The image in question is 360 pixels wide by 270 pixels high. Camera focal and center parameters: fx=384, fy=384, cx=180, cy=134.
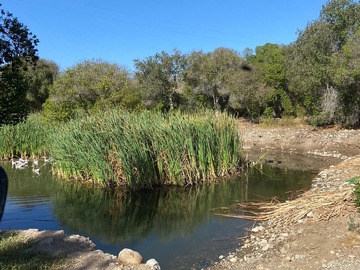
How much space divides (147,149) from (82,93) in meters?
12.6

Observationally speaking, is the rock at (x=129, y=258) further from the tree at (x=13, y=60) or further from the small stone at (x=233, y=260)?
the tree at (x=13, y=60)

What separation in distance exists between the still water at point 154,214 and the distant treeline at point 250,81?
3.22m

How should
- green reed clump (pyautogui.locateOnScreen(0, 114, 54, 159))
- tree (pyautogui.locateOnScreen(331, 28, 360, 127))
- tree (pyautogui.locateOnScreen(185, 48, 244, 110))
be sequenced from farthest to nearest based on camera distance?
tree (pyautogui.locateOnScreen(185, 48, 244, 110)) → tree (pyautogui.locateOnScreen(331, 28, 360, 127)) → green reed clump (pyautogui.locateOnScreen(0, 114, 54, 159))

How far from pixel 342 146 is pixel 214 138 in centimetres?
924

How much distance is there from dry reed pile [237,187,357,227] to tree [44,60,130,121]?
1418cm

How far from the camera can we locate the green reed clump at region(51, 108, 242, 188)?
1082 cm

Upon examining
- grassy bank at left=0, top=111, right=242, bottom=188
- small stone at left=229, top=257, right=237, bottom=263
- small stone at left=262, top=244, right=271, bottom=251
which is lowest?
small stone at left=229, top=257, right=237, bottom=263

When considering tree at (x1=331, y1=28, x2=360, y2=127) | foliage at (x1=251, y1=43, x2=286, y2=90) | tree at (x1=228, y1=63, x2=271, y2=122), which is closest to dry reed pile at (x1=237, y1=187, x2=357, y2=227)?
tree at (x1=331, y1=28, x2=360, y2=127)

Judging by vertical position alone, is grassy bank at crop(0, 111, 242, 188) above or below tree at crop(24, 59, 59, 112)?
below

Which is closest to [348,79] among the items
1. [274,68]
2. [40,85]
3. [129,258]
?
[274,68]

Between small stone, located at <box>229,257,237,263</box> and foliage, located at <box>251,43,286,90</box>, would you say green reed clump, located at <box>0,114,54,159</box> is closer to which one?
small stone, located at <box>229,257,237,263</box>

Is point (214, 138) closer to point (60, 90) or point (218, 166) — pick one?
Answer: point (218, 166)

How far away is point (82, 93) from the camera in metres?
22.2

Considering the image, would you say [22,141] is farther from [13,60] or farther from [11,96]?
[13,60]
